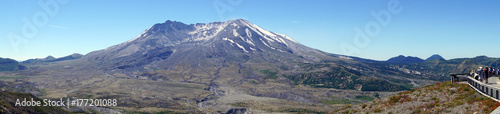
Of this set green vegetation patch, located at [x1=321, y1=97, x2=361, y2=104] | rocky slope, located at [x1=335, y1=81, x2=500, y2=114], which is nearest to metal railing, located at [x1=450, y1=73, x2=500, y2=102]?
rocky slope, located at [x1=335, y1=81, x2=500, y2=114]

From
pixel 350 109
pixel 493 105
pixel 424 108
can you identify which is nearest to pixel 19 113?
pixel 350 109

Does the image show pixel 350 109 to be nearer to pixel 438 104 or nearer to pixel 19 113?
pixel 438 104

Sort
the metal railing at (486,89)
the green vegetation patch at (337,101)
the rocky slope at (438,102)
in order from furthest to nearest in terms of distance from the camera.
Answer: the green vegetation patch at (337,101) → the rocky slope at (438,102) → the metal railing at (486,89)

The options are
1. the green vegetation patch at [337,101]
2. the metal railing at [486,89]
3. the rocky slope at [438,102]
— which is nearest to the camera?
the metal railing at [486,89]

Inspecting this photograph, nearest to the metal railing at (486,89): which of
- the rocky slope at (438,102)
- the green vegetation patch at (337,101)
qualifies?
the rocky slope at (438,102)

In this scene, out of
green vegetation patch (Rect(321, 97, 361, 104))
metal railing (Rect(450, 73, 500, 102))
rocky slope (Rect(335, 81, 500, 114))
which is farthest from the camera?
green vegetation patch (Rect(321, 97, 361, 104))

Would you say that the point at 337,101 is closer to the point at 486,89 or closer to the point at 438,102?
the point at 438,102

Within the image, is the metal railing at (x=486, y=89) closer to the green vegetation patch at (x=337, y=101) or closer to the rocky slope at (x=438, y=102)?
the rocky slope at (x=438, y=102)

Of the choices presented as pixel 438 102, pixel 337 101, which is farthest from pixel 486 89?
pixel 337 101

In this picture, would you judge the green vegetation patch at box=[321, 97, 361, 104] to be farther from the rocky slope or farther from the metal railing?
the metal railing

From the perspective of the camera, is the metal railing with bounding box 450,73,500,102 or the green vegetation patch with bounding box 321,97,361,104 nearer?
the metal railing with bounding box 450,73,500,102

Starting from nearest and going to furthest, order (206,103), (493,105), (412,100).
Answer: (493,105) < (412,100) < (206,103)
